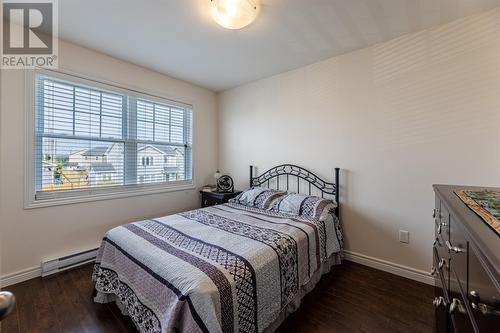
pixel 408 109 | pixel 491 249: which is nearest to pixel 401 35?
pixel 408 109

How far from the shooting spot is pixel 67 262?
231cm

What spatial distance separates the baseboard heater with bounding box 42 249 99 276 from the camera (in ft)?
7.22

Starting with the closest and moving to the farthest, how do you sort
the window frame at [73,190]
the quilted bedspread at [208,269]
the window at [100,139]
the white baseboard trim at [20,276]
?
the quilted bedspread at [208,269]
the white baseboard trim at [20,276]
the window frame at [73,190]
the window at [100,139]

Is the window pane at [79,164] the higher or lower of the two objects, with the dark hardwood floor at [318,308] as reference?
higher

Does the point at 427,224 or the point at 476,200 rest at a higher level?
the point at 476,200

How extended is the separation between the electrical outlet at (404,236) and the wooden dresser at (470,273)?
120 centimetres

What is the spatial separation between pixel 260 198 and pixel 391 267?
63.3 inches

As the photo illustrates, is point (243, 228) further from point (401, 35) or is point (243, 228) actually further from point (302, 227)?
point (401, 35)

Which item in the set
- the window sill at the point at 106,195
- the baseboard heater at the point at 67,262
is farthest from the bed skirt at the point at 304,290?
the window sill at the point at 106,195

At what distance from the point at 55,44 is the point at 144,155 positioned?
1.49 meters

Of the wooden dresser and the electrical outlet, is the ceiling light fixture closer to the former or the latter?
the wooden dresser

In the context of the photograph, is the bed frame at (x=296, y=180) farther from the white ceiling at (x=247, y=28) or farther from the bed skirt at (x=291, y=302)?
the white ceiling at (x=247, y=28)

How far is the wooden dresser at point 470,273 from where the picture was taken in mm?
567

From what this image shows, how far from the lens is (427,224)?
2109mm
